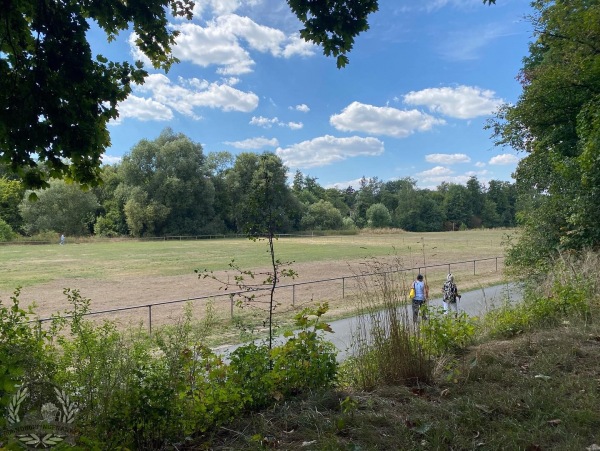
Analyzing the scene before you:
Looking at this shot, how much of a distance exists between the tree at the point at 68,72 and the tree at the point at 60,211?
2871 inches

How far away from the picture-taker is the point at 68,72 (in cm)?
445

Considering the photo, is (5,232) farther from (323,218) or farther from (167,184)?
(323,218)

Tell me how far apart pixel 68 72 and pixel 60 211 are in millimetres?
78930

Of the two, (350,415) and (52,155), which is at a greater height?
(52,155)

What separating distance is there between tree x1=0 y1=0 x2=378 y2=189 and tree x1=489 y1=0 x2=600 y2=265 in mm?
7178

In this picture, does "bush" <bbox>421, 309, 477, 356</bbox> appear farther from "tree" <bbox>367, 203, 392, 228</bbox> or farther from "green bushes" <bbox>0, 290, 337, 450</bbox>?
"tree" <bbox>367, 203, 392, 228</bbox>

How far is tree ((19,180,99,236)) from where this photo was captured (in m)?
70.3

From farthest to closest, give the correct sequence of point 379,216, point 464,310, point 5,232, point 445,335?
point 379,216
point 5,232
point 464,310
point 445,335

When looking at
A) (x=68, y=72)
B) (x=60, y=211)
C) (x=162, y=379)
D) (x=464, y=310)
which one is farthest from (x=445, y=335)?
(x=60, y=211)

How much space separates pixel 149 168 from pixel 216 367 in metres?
77.7

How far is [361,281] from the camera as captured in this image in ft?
16.9

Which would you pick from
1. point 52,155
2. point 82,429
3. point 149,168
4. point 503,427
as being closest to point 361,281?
point 503,427

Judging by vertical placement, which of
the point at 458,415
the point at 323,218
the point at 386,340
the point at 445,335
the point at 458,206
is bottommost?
the point at 458,415

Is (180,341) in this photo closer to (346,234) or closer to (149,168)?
(149,168)
